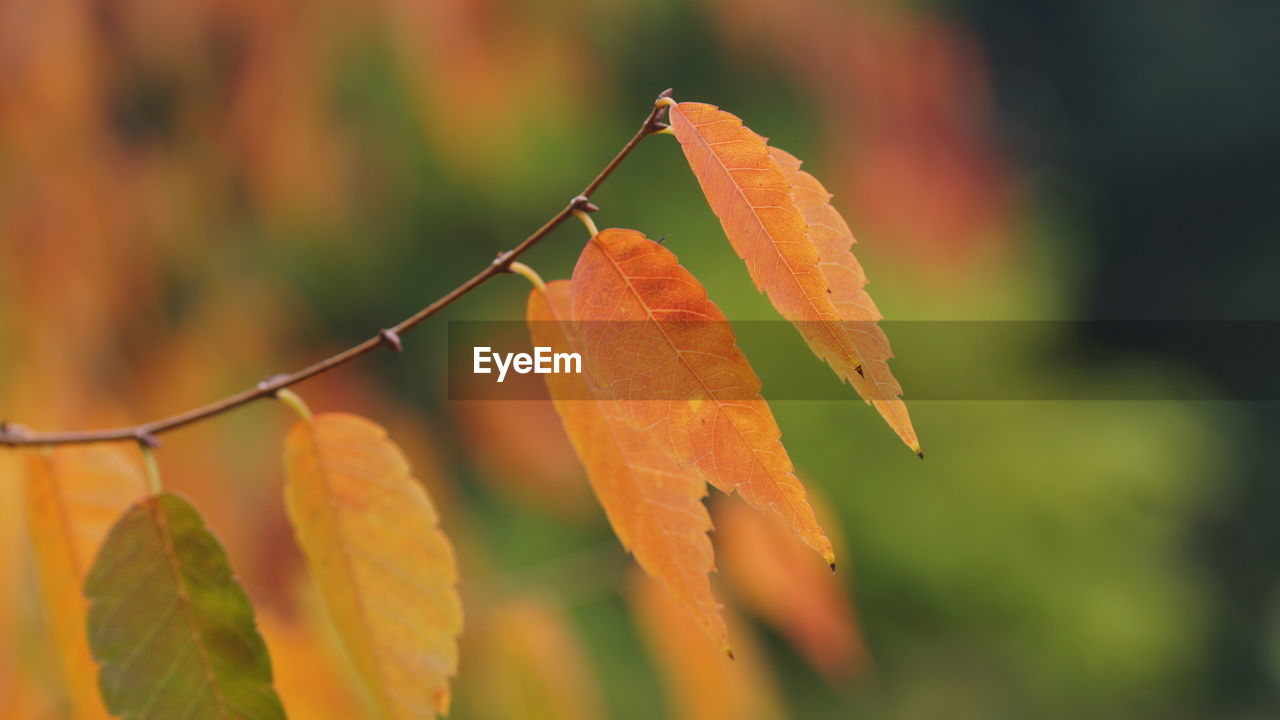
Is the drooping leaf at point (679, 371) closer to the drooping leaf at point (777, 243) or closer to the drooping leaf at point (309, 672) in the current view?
the drooping leaf at point (777, 243)

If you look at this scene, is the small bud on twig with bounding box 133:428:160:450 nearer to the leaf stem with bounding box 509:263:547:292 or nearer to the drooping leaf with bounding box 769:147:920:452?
the leaf stem with bounding box 509:263:547:292

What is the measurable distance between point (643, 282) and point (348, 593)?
20 cm

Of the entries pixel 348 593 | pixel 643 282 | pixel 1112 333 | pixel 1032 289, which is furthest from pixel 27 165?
pixel 1112 333

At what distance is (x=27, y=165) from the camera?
1.41 meters

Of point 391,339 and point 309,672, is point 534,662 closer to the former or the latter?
point 309,672

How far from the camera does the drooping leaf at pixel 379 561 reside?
1.44ft

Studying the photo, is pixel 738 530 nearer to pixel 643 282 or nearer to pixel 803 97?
pixel 643 282

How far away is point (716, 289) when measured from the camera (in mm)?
4645

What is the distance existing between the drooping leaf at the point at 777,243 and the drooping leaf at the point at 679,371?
1.0 inches

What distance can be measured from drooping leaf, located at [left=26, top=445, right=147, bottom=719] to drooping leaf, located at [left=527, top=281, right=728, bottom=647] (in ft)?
0.73

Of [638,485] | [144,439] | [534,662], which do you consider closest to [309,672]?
[534,662]

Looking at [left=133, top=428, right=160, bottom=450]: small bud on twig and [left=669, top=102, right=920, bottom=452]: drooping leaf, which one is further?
[left=133, top=428, right=160, bottom=450]: small bud on twig

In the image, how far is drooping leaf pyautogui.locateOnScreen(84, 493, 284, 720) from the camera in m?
0.40

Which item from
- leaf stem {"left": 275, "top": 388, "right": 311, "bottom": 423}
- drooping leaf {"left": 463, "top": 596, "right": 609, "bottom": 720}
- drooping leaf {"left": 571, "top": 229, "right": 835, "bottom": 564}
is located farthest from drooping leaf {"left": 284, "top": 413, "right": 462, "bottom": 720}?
drooping leaf {"left": 463, "top": 596, "right": 609, "bottom": 720}
